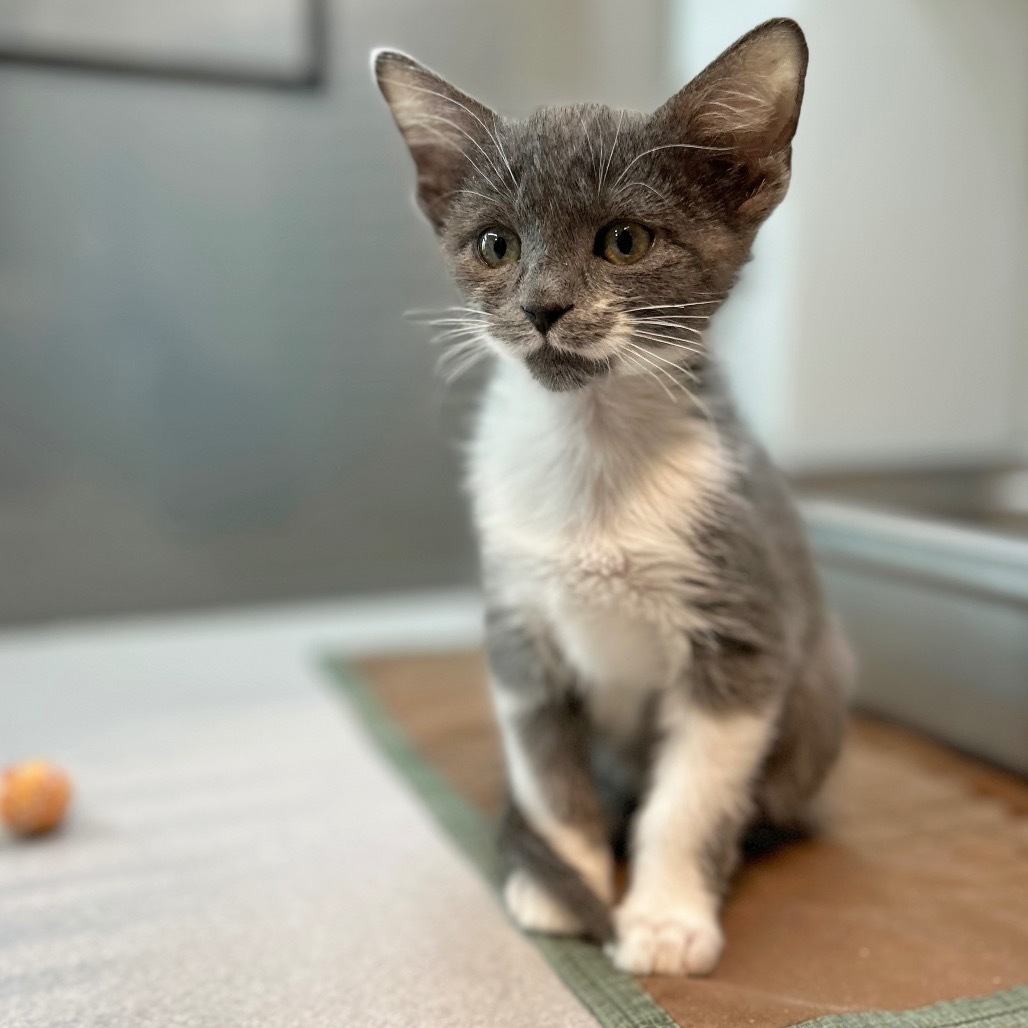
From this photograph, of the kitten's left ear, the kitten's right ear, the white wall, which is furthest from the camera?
the white wall

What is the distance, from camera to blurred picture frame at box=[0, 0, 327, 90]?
1544 millimetres

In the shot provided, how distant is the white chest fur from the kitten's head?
76 mm

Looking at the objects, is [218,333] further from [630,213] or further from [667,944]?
[667,944]

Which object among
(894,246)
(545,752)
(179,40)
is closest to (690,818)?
(545,752)

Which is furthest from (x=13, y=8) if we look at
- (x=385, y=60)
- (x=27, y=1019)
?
(x=27, y=1019)

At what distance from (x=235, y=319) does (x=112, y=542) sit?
1.55ft

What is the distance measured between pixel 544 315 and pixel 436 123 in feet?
0.79

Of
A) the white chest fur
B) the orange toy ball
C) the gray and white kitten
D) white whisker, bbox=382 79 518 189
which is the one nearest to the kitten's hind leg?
the gray and white kitten

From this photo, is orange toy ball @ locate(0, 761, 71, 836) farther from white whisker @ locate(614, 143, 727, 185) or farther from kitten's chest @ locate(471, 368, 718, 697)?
white whisker @ locate(614, 143, 727, 185)

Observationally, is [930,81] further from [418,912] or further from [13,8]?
[13,8]

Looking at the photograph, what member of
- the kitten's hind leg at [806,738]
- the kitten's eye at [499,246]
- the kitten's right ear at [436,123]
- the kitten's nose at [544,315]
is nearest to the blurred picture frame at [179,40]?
the kitten's right ear at [436,123]

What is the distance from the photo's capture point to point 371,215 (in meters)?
1.70

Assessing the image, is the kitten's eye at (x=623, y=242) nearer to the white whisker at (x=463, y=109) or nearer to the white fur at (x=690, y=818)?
the white whisker at (x=463, y=109)

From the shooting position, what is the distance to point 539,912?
867 mm
